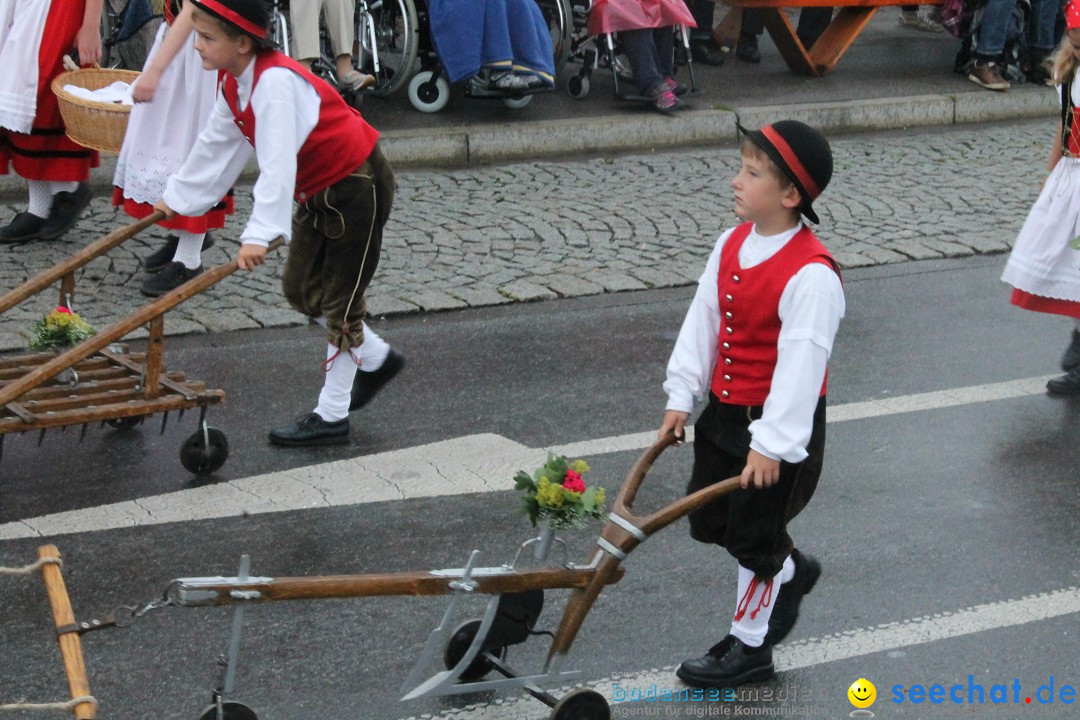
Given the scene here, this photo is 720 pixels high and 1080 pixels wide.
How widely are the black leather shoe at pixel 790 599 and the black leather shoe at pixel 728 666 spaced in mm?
89

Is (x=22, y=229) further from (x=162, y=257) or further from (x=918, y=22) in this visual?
(x=918, y=22)

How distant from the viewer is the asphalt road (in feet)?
12.3

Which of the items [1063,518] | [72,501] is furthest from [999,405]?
[72,501]

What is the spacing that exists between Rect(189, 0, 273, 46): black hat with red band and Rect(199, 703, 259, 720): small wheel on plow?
240cm

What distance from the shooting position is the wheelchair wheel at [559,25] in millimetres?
10336

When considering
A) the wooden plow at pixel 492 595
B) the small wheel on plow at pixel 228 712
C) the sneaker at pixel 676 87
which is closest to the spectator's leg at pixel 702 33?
the sneaker at pixel 676 87

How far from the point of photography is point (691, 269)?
758cm

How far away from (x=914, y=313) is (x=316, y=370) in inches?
122

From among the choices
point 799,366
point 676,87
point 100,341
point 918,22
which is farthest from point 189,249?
point 918,22

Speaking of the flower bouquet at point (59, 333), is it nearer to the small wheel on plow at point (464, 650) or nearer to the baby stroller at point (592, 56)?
the small wheel on plow at point (464, 650)

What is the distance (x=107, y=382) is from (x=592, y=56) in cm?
673

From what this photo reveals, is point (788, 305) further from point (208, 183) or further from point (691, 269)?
point (691, 269)

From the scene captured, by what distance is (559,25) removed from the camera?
1052cm

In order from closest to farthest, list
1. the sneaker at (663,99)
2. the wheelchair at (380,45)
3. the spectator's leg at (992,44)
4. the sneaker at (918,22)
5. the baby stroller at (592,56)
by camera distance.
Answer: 1. the wheelchair at (380,45)
2. the sneaker at (663,99)
3. the baby stroller at (592,56)
4. the spectator's leg at (992,44)
5. the sneaker at (918,22)
